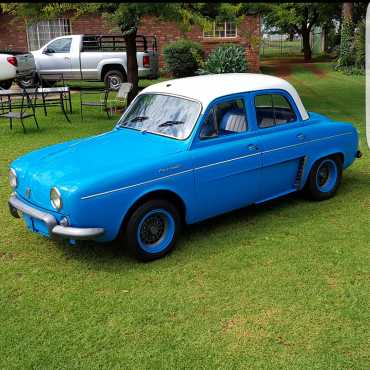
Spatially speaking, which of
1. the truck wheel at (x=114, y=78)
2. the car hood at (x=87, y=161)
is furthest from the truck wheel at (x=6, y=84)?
the car hood at (x=87, y=161)

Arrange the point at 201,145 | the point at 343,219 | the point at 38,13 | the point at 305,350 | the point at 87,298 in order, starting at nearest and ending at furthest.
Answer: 1. the point at 305,350
2. the point at 87,298
3. the point at 201,145
4. the point at 343,219
5. the point at 38,13

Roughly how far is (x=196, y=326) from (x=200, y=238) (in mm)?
1655

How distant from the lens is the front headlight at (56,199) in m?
4.32

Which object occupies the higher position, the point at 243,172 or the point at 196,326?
the point at 243,172

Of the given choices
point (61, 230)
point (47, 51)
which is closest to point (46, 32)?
point (47, 51)

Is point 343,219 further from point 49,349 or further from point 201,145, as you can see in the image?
point 49,349

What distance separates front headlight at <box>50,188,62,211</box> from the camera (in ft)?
14.2

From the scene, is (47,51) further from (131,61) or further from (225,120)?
(225,120)

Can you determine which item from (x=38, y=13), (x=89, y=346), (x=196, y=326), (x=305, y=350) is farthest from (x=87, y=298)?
(x=38, y=13)

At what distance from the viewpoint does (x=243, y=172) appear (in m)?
5.28

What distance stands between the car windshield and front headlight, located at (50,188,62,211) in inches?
55.1

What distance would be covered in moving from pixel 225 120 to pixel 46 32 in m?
19.5

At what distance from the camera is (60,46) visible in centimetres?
1802

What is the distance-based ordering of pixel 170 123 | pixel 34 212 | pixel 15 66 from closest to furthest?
pixel 34 212 → pixel 170 123 → pixel 15 66
